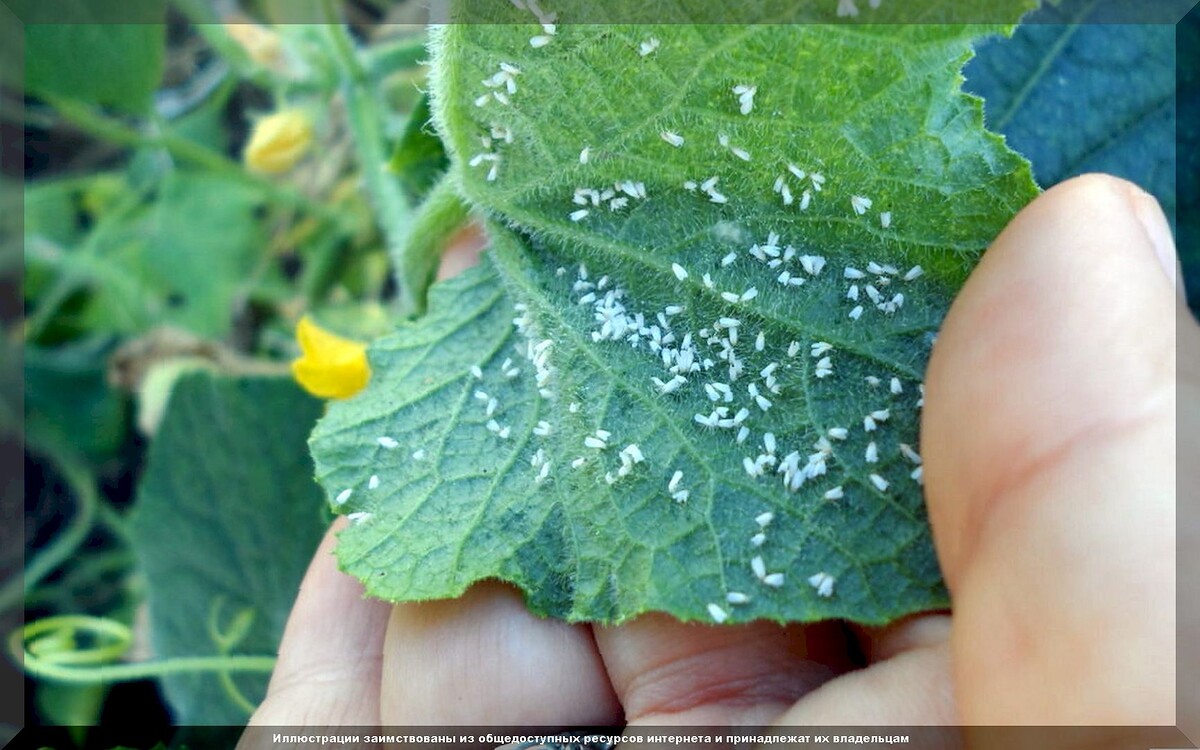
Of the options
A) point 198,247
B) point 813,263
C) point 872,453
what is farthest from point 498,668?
point 198,247

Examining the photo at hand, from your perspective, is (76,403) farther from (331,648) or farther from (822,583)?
(822,583)

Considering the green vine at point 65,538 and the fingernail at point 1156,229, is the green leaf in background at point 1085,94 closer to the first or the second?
the fingernail at point 1156,229

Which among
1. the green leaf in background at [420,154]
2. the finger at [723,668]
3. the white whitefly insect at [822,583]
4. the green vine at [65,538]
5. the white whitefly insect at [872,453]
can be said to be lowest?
the green vine at [65,538]

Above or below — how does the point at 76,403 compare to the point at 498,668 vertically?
below

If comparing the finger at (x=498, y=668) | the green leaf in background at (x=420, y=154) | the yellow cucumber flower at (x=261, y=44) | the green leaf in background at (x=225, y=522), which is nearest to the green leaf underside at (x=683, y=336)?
the finger at (x=498, y=668)

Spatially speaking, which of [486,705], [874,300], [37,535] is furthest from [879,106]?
[37,535]

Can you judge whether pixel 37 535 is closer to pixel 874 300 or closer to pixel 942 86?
pixel 874 300

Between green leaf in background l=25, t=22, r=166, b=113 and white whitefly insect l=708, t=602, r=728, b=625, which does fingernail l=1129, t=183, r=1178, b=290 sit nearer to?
white whitefly insect l=708, t=602, r=728, b=625
